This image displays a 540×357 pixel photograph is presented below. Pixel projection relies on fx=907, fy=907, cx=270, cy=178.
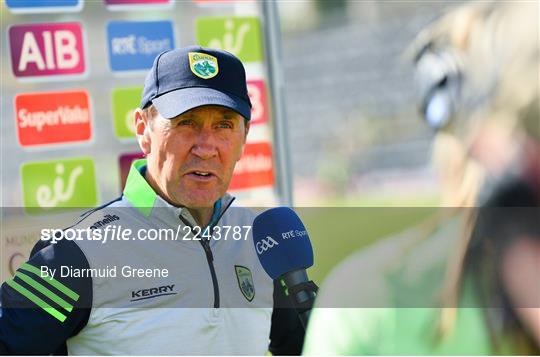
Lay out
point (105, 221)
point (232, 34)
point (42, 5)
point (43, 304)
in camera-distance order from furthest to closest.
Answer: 1. point (232, 34)
2. point (42, 5)
3. point (105, 221)
4. point (43, 304)

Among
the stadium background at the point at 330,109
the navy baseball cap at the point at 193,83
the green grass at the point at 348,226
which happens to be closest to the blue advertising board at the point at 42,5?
the stadium background at the point at 330,109

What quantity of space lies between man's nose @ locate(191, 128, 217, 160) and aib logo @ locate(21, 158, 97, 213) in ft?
1.68

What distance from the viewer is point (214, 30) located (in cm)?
239

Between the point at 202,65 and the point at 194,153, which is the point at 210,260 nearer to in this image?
the point at 194,153

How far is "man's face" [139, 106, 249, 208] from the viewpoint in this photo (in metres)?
1.87

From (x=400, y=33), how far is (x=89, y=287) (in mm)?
827

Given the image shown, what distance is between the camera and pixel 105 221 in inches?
75.4

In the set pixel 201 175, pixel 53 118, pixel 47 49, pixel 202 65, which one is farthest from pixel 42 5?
pixel 201 175

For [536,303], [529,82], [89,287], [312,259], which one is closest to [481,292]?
[536,303]

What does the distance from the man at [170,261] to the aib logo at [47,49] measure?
401mm

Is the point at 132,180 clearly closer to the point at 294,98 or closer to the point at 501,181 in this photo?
the point at 294,98

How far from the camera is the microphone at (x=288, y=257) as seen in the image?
1.93m

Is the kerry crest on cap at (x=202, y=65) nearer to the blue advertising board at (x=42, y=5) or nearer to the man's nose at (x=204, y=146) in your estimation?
the man's nose at (x=204, y=146)

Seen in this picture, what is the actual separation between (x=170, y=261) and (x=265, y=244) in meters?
0.21
